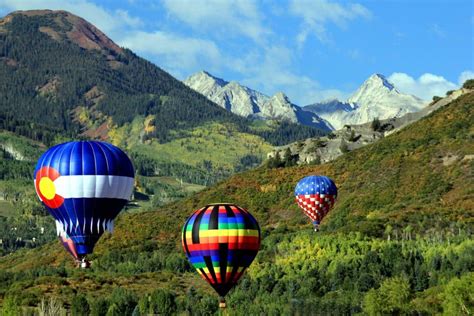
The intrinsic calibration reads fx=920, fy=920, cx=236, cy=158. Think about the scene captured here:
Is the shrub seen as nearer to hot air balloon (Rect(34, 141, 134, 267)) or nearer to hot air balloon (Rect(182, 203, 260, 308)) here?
hot air balloon (Rect(34, 141, 134, 267))

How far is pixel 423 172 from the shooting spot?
546 ft

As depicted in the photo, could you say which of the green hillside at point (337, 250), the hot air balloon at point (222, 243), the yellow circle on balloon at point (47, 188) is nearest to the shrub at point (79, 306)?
the green hillside at point (337, 250)

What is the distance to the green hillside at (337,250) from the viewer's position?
10638 centimetres

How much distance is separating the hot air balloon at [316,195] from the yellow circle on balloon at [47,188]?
60050 millimetres

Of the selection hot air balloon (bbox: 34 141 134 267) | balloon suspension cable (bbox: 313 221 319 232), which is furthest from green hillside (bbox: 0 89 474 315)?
hot air balloon (bbox: 34 141 134 267)

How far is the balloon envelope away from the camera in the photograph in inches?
3054

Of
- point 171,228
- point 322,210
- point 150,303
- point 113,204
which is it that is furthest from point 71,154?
point 171,228

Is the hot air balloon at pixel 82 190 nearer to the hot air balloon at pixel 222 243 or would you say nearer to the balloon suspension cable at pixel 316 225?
the hot air balloon at pixel 222 243

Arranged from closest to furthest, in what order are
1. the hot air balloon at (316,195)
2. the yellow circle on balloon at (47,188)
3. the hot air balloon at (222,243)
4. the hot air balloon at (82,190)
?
the hot air balloon at (222,243) → the hot air balloon at (82,190) → the yellow circle on balloon at (47,188) → the hot air balloon at (316,195)

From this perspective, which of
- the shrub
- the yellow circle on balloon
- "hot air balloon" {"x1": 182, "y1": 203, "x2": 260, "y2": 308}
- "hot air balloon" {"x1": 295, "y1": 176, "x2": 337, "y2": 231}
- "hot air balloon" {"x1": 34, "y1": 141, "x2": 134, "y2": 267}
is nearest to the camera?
"hot air balloon" {"x1": 182, "y1": 203, "x2": 260, "y2": 308}

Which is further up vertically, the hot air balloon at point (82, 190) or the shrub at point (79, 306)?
the hot air balloon at point (82, 190)

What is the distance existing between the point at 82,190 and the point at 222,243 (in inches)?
539

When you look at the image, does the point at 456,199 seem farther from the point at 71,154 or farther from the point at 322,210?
the point at 71,154

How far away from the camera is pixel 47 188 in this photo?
8306cm
